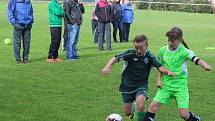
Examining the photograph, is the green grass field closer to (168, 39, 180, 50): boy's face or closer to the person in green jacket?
the person in green jacket

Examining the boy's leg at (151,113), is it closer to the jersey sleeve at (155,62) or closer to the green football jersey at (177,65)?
the green football jersey at (177,65)

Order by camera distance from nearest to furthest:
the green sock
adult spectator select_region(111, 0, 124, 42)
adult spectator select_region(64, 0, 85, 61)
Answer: the green sock < adult spectator select_region(64, 0, 85, 61) < adult spectator select_region(111, 0, 124, 42)

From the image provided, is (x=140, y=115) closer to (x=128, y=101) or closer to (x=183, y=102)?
(x=128, y=101)

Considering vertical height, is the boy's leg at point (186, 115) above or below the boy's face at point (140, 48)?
below

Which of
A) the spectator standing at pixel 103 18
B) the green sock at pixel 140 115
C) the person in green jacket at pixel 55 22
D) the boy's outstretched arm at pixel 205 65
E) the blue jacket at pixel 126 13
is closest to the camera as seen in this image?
the boy's outstretched arm at pixel 205 65

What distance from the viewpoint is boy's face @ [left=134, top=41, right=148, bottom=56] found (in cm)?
763

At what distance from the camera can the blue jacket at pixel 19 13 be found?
46.0 feet

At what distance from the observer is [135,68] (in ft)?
25.9

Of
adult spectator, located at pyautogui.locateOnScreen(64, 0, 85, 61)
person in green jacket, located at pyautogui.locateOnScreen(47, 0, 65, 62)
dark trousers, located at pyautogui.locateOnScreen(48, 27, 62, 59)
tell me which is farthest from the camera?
adult spectator, located at pyautogui.locateOnScreen(64, 0, 85, 61)

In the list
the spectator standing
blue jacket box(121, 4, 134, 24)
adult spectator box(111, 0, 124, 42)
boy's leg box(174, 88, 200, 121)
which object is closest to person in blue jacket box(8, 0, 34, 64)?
the spectator standing

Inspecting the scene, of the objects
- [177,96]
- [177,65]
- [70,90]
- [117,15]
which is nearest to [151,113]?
[177,96]

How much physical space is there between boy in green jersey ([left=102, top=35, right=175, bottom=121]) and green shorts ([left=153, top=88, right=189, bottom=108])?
0.25 meters

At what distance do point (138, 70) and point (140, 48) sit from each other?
404mm

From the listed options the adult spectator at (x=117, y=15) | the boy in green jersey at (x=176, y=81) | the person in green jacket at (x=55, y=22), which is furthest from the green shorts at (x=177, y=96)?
the adult spectator at (x=117, y=15)
